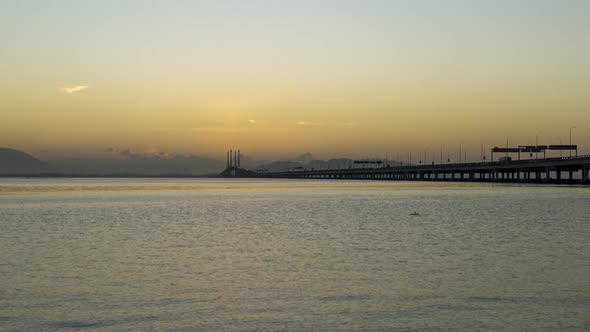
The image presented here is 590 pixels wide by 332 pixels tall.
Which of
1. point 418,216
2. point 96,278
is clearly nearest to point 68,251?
point 96,278

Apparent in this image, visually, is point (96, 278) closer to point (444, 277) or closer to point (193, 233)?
point (444, 277)

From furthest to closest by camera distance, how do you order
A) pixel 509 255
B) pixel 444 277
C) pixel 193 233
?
pixel 193 233, pixel 509 255, pixel 444 277

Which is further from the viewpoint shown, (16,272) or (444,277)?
(16,272)

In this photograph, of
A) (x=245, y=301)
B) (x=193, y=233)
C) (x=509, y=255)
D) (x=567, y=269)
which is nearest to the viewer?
(x=245, y=301)

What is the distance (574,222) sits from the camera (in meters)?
55.3

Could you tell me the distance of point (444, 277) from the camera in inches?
1038

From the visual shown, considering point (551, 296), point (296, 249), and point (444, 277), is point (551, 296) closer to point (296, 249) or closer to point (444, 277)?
point (444, 277)

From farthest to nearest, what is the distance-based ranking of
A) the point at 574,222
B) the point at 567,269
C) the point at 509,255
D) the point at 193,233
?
the point at 574,222, the point at 193,233, the point at 509,255, the point at 567,269

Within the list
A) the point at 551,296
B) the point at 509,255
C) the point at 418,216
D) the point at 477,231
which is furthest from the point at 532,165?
the point at 551,296

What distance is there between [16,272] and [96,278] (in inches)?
156

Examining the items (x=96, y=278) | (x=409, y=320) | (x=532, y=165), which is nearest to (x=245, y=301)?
(x=409, y=320)

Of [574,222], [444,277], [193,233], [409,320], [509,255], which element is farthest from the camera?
[574,222]

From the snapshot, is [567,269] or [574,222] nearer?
[567,269]

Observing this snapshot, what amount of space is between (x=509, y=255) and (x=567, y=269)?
5.18 metres
